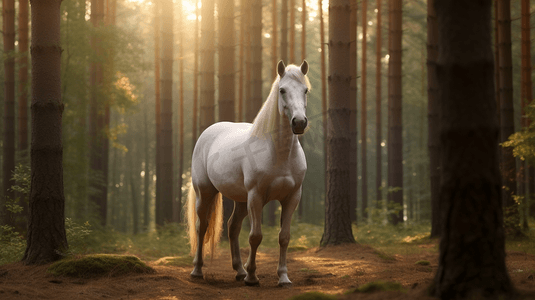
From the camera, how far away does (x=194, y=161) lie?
734cm

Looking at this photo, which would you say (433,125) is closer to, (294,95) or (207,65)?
(207,65)

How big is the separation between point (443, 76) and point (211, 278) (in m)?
4.65

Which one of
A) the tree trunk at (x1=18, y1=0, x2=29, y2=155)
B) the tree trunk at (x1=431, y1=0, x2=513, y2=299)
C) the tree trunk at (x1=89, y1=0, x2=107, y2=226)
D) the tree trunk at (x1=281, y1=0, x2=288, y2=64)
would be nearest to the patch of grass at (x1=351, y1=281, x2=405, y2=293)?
the tree trunk at (x1=431, y1=0, x2=513, y2=299)

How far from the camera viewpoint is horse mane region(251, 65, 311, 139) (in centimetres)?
545

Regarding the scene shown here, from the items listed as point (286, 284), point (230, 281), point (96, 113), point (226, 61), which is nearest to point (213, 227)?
point (230, 281)

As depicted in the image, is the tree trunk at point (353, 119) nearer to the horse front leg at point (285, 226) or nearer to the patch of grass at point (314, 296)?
the horse front leg at point (285, 226)

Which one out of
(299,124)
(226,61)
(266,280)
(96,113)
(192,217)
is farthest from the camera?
(96,113)

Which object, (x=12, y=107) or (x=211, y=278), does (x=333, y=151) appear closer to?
(x=211, y=278)

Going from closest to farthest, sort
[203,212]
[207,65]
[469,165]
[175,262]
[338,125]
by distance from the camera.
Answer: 1. [469,165]
2. [203,212]
3. [175,262]
4. [338,125]
5. [207,65]

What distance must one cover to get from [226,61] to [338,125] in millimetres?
3995

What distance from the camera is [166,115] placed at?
16.1 m

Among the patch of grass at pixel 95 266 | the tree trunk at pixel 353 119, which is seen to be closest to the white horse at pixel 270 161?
the patch of grass at pixel 95 266

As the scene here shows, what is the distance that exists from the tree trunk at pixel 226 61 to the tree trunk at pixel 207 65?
2.93ft

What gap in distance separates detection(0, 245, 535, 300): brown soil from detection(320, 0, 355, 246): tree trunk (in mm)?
1538
